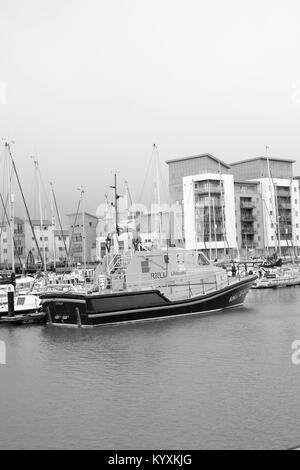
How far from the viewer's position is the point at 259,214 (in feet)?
324

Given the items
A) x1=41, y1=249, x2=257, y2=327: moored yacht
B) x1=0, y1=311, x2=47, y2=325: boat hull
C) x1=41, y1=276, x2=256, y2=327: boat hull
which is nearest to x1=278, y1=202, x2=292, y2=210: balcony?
x1=41, y1=249, x2=257, y2=327: moored yacht

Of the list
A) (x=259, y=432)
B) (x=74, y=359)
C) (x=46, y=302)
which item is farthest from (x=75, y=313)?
(x=259, y=432)

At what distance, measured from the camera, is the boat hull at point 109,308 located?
31047 mm

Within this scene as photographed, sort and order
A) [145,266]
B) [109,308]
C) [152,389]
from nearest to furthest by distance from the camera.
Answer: [152,389]
[109,308]
[145,266]

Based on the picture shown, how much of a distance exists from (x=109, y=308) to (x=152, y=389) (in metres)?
14.3

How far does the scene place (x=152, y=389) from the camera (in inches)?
675

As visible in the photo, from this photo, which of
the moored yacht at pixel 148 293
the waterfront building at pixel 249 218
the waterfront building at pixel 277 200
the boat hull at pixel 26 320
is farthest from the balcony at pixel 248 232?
the boat hull at pixel 26 320

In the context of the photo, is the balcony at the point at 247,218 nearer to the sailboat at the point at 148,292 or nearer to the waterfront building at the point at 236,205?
the waterfront building at the point at 236,205

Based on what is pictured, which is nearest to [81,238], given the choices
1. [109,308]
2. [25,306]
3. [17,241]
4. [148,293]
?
[17,241]

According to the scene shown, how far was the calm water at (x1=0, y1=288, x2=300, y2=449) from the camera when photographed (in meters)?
13.0

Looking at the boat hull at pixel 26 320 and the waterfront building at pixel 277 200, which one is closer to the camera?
the boat hull at pixel 26 320

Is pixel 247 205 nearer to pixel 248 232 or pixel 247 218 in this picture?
pixel 247 218
